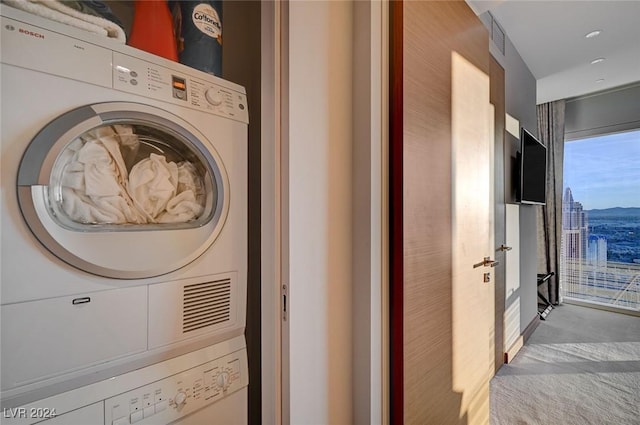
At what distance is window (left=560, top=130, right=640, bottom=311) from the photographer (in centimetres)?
361

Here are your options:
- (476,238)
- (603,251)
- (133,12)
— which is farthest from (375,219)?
(603,251)

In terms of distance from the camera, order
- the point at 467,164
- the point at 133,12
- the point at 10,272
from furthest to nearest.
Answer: the point at 467,164
the point at 133,12
the point at 10,272

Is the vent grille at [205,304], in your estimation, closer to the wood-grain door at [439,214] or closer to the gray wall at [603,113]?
the wood-grain door at [439,214]

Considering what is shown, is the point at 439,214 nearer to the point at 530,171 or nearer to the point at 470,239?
the point at 470,239

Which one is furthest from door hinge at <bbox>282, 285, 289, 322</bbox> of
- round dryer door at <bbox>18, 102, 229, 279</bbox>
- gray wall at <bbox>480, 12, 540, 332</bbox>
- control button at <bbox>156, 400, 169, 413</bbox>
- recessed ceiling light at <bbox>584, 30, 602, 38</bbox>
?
recessed ceiling light at <bbox>584, 30, 602, 38</bbox>

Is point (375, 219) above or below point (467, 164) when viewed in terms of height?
below

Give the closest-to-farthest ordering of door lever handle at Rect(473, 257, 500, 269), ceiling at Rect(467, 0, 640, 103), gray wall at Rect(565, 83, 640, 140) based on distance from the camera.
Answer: door lever handle at Rect(473, 257, 500, 269)
ceiling at Rect(467, 0, 640, 103)
gray wall at Rect(565, 83, 640, 140)

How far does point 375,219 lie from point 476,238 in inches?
29.4

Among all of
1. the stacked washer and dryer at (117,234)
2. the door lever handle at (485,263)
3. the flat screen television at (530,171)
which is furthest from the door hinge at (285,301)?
the flat screen television at (530,171)

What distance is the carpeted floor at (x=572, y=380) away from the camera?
1.74m

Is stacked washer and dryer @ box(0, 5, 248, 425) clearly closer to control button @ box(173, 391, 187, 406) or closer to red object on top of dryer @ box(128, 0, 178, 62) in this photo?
control button @ box(173, 391, 187, 406)

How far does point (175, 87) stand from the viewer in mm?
830

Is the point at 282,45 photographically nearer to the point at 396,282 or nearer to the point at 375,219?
the point at 375,219

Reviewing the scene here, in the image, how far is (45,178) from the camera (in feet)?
2.01
